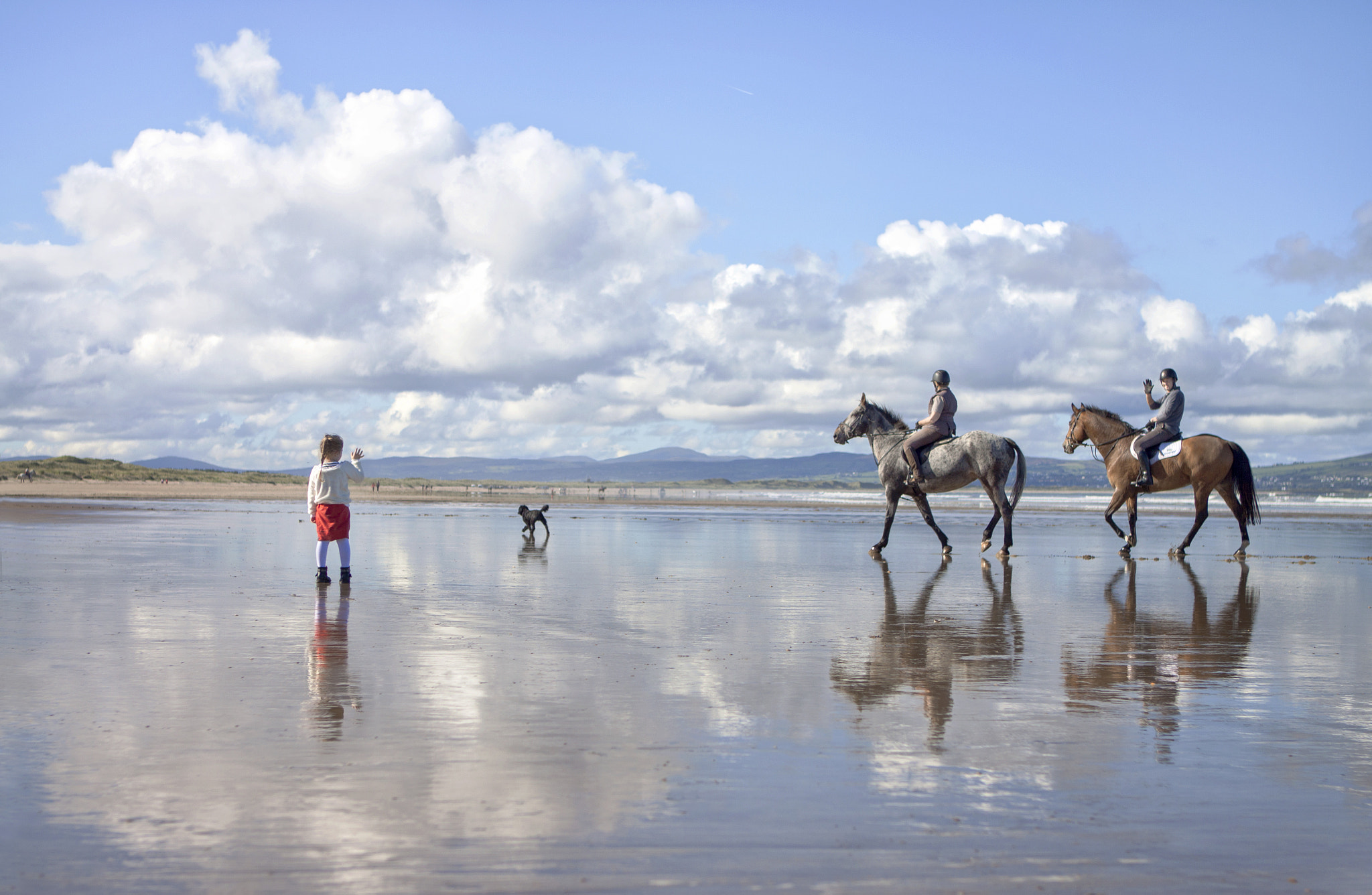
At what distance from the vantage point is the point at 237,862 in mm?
3879

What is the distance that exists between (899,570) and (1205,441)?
27.1ft

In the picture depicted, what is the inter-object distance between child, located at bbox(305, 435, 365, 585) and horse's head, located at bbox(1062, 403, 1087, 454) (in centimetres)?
1499

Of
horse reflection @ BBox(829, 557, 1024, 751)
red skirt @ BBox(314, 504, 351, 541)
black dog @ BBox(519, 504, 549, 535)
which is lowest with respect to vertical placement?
horse reflection @ BBox(829, 557, 1024, 751)

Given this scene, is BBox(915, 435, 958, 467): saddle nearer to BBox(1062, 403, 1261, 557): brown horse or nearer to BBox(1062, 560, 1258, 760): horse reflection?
BBox(1062, 403, 1261, 557): brown horse

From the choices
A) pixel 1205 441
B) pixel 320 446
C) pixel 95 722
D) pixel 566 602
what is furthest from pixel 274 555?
pixel 1205 441

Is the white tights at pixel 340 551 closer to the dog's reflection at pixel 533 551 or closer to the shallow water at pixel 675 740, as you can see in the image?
the shallow water at pixel 675 740

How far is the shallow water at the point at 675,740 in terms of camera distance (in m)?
3.96

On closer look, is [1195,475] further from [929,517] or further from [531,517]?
[531,517]

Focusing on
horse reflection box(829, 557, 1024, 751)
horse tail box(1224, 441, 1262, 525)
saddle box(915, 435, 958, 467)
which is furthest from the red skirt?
horse tail box(1224, 441, 1262, 525)

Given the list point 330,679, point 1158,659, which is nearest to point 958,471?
point 1158,659

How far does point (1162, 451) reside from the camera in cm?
2053

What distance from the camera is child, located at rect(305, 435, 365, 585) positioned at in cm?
1347

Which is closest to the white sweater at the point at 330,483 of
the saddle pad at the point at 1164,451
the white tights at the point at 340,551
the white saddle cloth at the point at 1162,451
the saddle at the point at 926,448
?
the white tights at the point at 340,551

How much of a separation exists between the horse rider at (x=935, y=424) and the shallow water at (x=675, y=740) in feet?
24.4
